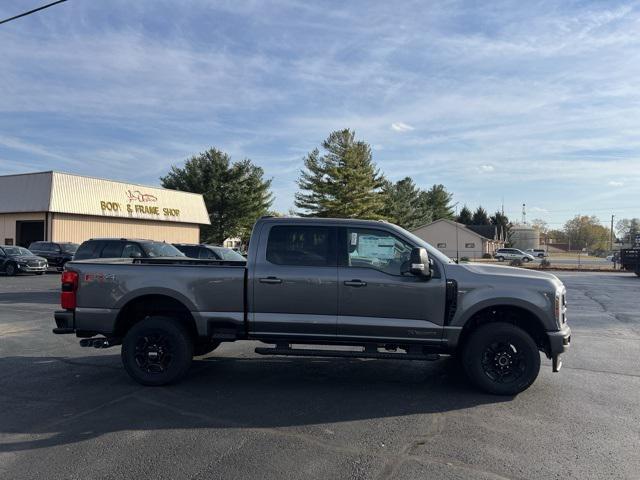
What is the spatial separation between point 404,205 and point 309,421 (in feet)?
214

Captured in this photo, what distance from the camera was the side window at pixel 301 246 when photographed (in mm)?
6332

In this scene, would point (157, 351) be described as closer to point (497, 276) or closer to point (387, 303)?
point (387, 303)

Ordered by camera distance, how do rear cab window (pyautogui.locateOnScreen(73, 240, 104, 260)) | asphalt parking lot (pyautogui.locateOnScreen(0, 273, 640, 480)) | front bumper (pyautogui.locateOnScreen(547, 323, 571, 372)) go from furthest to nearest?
rear cab window (pyautogui.locateOnScreen(73, 240, 104, 260))
front bumper (pyautogui.locateOnScreen(547, 323, 571, 372))
asphalt parking lot (pyautogui.locateOnScreen(0, 273, 640, 480))

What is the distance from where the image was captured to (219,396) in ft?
19.7

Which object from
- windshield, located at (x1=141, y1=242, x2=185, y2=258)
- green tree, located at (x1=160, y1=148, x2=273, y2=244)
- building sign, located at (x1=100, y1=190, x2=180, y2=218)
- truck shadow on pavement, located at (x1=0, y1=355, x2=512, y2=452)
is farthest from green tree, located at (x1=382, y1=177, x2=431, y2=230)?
truck shadow on pavement, located at (x1=0, y1=355, x2=512, y2=452)

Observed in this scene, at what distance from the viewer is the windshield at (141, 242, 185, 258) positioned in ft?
51.4

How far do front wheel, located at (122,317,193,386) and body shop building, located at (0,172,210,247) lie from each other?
29.6m

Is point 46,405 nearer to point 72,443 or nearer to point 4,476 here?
point 72,443

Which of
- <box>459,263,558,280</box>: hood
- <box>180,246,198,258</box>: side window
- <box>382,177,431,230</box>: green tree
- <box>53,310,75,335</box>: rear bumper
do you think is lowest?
<box>53,310,75,335</box>: rear bumper

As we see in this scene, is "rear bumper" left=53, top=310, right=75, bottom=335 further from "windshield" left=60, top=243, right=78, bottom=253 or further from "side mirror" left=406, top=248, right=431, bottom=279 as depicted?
"windshield" left=60, top=243, right=78, bottom=253

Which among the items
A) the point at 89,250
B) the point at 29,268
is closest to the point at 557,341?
the point at 89,250

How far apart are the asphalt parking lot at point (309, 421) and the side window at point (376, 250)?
4.87 feet

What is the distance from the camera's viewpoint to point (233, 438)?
4.71 meters

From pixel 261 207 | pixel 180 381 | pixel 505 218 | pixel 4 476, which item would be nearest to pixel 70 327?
pixel 180 381
